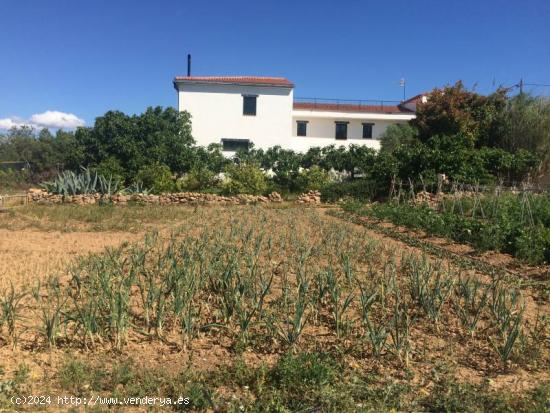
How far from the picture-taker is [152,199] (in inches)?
651

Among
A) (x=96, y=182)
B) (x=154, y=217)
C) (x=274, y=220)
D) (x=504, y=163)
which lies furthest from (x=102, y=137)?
(x=504, y=163)

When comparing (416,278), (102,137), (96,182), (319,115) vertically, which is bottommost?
(416,278)

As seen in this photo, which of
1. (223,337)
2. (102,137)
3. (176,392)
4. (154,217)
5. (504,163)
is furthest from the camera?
(102,137)

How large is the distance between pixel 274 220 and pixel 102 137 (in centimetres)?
1201

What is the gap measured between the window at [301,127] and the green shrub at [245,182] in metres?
10.5

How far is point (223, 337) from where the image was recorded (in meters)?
3.92

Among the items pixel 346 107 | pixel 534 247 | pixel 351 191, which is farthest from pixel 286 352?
pixel 346 107

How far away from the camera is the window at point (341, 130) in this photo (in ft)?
94.6

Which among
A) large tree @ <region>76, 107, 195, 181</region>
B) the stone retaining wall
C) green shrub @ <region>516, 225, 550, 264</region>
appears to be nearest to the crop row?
green shrub @ <region>516, 225, 550, 264</region>

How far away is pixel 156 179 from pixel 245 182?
351 centimetres

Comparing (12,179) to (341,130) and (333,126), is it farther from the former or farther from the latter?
(341,130)

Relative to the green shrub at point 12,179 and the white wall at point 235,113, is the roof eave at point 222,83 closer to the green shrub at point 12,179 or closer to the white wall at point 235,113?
the white wall at point 235,113

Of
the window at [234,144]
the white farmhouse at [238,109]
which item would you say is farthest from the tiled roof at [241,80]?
the window at [234,144]

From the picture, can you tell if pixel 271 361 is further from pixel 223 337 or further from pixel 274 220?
pixel 274 220
